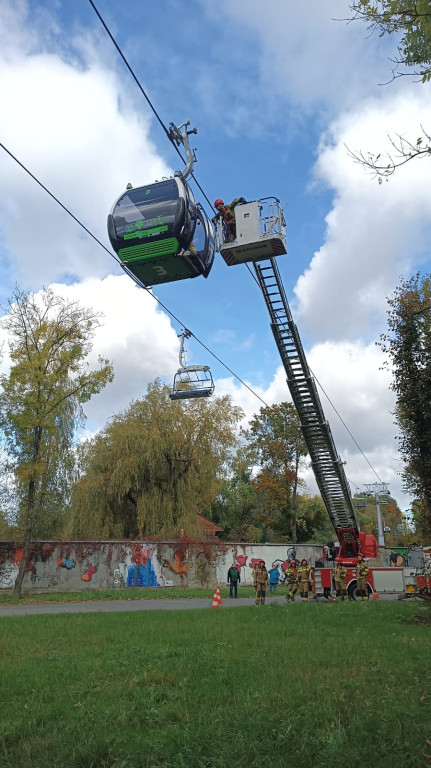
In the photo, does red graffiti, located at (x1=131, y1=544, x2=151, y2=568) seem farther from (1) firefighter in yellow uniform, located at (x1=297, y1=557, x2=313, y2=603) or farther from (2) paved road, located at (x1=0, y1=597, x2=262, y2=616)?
(1) firefighter in yellow uniform, located at (x1=297, y1=557, x2=313, y2=603)

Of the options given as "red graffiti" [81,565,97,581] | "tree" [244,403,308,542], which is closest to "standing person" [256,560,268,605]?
"red graffiti" [81,565,97,581]

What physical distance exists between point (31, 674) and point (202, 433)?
2672cm

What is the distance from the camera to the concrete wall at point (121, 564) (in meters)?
26.3

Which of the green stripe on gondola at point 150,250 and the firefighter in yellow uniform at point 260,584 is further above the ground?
the green stripe on gondola at point 150,250

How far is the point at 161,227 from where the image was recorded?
32.6ft

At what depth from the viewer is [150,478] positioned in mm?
31953

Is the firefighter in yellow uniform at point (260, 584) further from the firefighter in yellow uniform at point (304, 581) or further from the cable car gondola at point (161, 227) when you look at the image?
the cable car gondola at point (161, 227)

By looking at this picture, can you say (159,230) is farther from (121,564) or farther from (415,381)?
(121,564)

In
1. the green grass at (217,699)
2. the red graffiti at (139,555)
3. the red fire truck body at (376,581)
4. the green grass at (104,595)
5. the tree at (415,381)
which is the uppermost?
the tree at (415,381)

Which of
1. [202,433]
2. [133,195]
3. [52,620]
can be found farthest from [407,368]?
[202,433]

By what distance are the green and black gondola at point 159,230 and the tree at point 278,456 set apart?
3431 centimetres

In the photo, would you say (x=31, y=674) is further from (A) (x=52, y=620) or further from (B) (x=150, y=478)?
(B) (x=150, y=478)

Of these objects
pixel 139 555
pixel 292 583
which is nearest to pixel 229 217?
pixel 292 583

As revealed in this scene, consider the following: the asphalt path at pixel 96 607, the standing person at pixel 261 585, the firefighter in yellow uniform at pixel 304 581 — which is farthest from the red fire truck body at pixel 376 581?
the standing person at pixel 261 585
